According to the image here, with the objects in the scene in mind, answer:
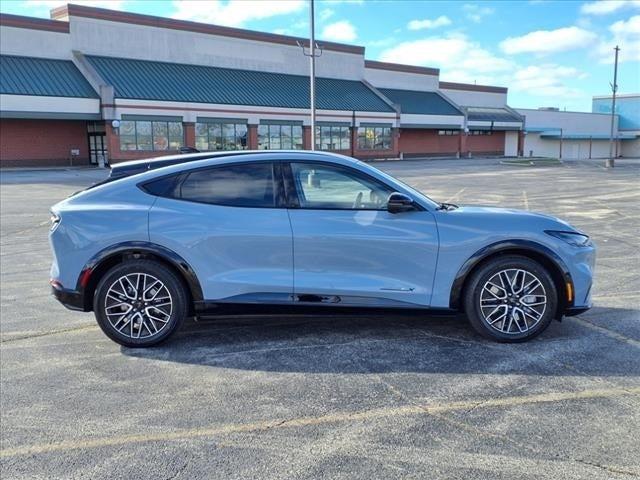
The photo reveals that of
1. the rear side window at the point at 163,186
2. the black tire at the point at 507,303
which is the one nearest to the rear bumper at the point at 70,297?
the rear side window at the point at 163,186

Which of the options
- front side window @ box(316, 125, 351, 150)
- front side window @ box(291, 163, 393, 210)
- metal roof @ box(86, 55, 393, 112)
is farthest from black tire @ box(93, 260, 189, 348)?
front side window @ box(316, 125, 351, 150)

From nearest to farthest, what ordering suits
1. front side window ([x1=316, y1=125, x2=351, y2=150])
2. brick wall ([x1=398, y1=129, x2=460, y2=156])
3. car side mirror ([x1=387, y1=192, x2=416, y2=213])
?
1. car side mirror ([x1=387, y1=192, x2=416, y2=213])
2. front side window ([x1=316, y1=125, x2=351, y2=150])
3. brick wall ([x1=398, y1=129, x2=460, y2=156])

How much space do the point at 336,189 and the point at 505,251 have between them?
1544 millimetres

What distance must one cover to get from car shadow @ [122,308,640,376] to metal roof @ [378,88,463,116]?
5288 centimetres

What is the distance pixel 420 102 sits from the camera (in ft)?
196

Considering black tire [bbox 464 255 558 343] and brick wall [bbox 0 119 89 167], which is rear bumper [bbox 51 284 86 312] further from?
brick wall [bbox 0 119 89 167]

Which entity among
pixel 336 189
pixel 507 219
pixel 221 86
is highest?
pixel 221 86

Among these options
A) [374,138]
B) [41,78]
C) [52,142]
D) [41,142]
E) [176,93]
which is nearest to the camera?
[41,78]

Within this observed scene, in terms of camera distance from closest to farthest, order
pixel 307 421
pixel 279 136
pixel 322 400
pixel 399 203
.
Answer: pixel 307 421
pixel 322 400
pixel 399 203
pixel 279 136

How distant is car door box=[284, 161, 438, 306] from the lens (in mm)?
4574

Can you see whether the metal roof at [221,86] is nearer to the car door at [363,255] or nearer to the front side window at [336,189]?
the front side window at [336,189]

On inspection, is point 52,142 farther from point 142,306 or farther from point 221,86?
point 142,306

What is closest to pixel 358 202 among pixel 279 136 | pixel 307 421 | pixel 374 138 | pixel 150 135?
pixel 307 421

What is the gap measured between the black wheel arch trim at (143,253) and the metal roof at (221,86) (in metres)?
35.9
